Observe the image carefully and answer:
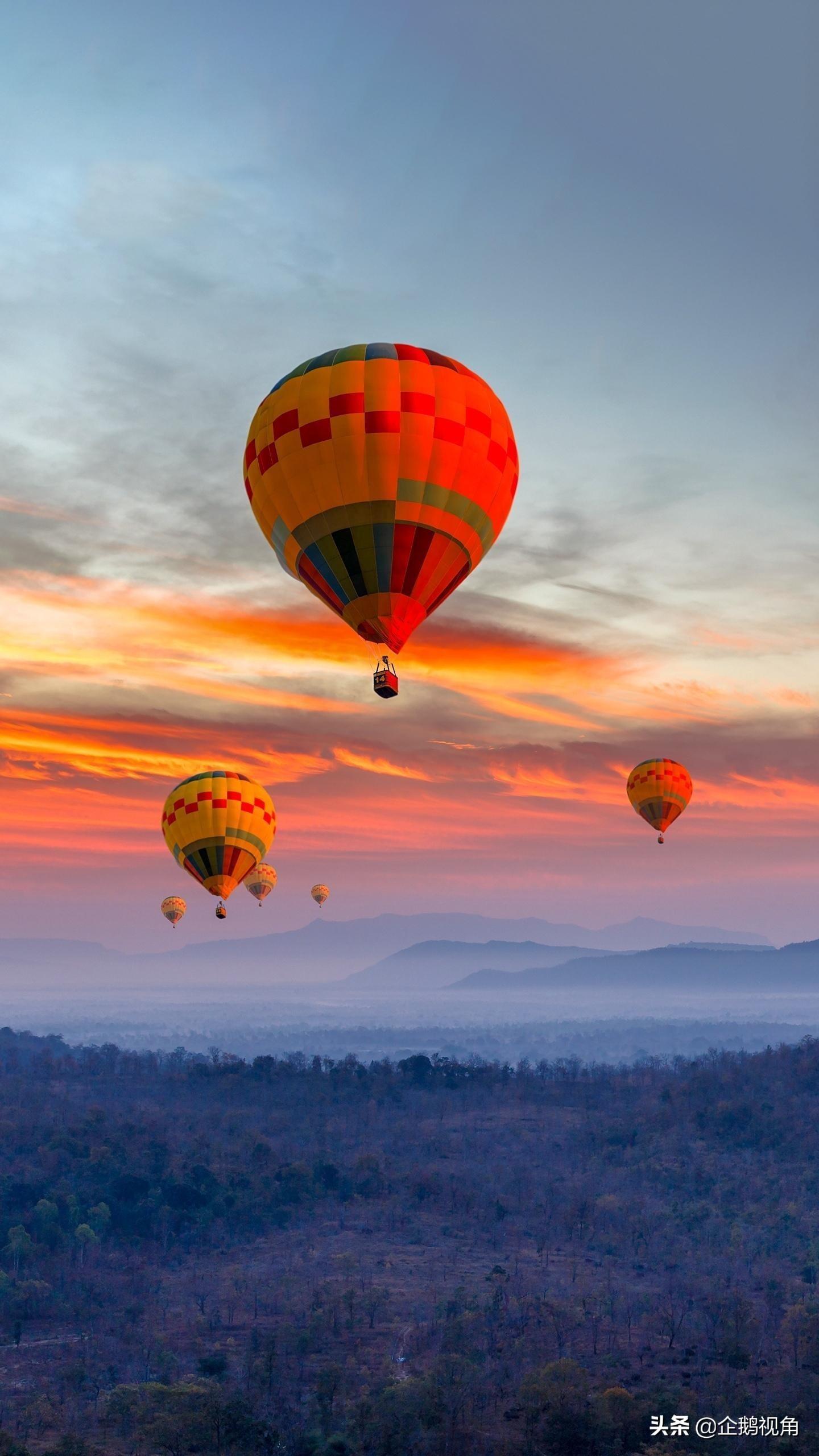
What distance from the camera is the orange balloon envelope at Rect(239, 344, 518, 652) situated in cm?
3838

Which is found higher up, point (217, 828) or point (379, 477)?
point (379, 477)

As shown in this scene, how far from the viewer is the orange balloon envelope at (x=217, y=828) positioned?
7250 cm

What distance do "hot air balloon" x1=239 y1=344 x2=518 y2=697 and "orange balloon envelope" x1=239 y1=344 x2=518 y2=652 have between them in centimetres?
4

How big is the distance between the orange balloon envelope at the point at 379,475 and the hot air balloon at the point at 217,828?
34.6 meters

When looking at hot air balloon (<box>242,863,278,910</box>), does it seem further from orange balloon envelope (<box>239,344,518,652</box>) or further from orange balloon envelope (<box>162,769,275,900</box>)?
orange balloon envelope (<box>239,344,518,652</box>)

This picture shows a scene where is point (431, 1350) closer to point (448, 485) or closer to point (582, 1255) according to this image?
point (582, 1255)

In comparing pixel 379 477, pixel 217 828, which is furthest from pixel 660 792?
pixel 379 477

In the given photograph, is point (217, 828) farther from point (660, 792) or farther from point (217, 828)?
point (660, 792)

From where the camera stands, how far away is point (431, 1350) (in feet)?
319

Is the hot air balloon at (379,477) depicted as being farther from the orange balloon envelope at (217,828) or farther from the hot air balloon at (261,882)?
the hot air balloon at (261,882)

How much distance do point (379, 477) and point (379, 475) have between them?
0.04 metres

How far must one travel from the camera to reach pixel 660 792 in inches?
3661

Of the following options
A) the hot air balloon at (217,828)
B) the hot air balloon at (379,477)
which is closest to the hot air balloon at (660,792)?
the hot air balloon at (217,828)

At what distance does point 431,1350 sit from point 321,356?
84.7m
